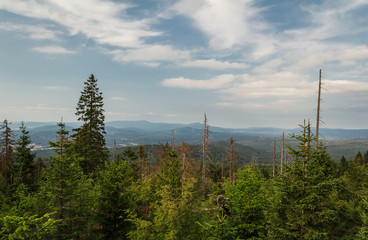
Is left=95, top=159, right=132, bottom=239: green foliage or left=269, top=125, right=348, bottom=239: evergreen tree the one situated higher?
left=269, top=125, right=348, bottom=239: evergreen tree

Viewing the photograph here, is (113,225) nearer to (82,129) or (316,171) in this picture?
(316,171)

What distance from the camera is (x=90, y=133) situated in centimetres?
2908

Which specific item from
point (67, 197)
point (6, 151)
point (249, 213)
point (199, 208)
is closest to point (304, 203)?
point (249, 213)

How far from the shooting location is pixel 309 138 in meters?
9.70

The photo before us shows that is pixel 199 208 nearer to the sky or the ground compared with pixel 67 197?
nearer to the ground

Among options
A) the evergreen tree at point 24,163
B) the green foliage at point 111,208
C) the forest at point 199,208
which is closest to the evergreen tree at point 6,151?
the evergreen tree at point 24,163

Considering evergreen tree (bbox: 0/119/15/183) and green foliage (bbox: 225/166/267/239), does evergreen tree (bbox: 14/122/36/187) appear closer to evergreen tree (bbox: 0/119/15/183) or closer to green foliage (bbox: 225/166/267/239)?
evergreen tree (bbox: 0/119/15/183)

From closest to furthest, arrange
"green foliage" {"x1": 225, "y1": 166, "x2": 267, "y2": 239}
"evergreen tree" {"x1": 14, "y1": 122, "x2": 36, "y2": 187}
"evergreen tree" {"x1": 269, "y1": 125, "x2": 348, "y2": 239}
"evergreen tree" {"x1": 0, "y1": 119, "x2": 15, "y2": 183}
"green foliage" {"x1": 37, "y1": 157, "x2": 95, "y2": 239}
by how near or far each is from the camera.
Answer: "evergreen tree" {"x1": 269, "y1": 125, "x2": 348, "y2": 239} < "green foliage" {"x1": 225, "y1": 166, "x2": 267, "y2": 239} < "green foliage" {"x1": 37, "y1": 157, "x2": 95, "y2": 239} < "evergreen tree" {"x1": 14, "y1": 122, "x2": 36, "y2": 187} < "evergreen tree" {"x1": 0, "y1": 119, "x2": 15, "y2": 183}

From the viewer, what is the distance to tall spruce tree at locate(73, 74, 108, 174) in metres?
27.8

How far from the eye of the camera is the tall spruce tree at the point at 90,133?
27828mm

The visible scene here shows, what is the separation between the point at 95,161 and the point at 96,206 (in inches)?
671

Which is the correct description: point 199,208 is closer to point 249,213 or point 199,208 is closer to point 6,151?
point 249,213

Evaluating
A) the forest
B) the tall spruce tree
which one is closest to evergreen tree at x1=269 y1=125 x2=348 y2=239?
the forest

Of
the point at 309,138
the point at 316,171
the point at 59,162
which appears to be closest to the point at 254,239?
the point at 316,171
